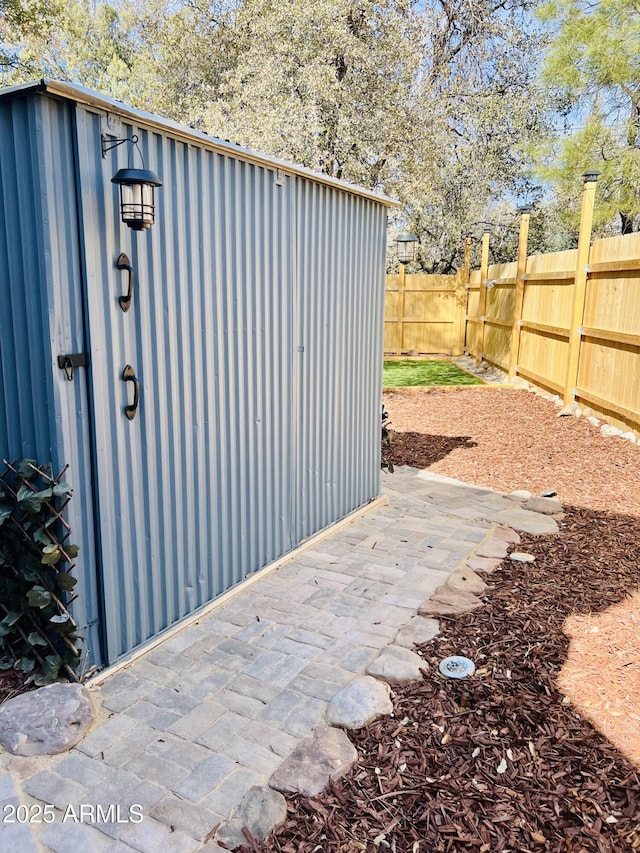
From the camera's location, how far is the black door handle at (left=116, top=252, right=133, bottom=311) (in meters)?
2.60

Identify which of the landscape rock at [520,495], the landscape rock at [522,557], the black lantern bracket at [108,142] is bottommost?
the landscape rock at [520,495]

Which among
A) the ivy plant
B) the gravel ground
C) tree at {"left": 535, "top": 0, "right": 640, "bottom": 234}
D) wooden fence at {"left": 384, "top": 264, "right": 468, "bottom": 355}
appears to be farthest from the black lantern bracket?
tree at {"left": 535, "top": 0, "right": 640, "bottom": 234}

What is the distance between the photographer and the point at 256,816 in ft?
6.57

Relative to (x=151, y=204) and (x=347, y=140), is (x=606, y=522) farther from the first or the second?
(x=347, y=140)

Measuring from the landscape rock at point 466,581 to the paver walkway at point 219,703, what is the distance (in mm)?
66

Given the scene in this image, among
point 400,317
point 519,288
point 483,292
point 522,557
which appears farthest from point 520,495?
point 400,317

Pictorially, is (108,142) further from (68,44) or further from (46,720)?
(68,44)

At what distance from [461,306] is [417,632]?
13542 mm

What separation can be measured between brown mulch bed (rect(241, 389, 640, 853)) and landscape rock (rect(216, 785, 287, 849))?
4cm

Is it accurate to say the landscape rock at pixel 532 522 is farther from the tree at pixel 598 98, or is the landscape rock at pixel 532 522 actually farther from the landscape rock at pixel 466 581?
the tree at pixel 598 98

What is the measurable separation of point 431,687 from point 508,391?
8.61 m

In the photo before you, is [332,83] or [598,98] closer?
[332,83]

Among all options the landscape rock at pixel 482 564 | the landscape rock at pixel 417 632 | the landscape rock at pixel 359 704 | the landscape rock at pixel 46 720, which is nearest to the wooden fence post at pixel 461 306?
the landscape rock at pixel 482 564

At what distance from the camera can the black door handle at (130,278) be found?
2.60 metres
